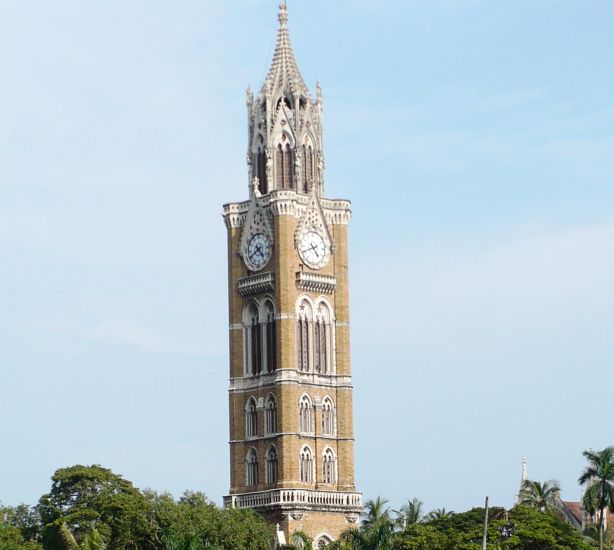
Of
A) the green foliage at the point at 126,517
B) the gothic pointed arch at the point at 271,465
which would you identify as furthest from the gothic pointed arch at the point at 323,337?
the green foliage at the point at 126,517

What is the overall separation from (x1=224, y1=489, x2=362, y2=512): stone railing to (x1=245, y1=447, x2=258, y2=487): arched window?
1344 millimetres

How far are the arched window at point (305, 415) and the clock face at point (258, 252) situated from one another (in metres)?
9.65

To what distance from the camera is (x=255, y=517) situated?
11575 cm

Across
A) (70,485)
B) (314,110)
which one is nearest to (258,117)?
(314,110)

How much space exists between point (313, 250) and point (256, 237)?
3.97 m

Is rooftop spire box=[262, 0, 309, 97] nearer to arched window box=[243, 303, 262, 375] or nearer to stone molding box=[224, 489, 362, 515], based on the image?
arched window box=[243, 303, 262, 375]

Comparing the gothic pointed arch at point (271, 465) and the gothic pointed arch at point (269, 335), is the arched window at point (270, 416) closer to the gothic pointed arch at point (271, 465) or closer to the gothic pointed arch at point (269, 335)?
the gothic pointed arch at point (271, 465)

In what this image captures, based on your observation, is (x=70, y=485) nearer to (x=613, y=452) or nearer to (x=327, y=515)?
(x=327, y=515)

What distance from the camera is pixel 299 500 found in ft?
408

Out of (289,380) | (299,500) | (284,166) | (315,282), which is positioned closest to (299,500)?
(299,500)

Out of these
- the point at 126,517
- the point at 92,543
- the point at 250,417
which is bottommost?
the point at 92,543

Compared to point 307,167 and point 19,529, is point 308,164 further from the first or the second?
point 19,529

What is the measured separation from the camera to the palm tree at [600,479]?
10369cm

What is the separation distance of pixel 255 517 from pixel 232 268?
2169 cm
